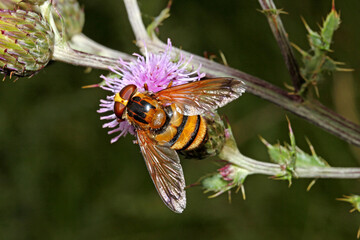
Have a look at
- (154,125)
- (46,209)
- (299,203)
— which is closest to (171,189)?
(154,125)

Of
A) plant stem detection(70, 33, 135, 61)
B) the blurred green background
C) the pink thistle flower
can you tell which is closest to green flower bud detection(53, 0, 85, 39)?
plant stem detection(70, 33, 135, 61)

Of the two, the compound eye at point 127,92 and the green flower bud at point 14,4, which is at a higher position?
the green flower bud at point 14,4

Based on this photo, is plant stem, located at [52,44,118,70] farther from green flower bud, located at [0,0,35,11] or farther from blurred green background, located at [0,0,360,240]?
blurred green background, located at [0,0,360,240]

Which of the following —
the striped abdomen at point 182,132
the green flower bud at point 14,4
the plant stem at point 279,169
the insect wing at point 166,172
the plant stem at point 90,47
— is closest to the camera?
the insect wing at point 166,172

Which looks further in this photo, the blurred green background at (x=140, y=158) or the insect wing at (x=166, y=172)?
the blurred green background at (x=140, y=158)

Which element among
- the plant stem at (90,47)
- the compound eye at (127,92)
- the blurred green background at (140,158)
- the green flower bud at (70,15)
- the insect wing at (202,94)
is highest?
the green flower bud at (70,15)

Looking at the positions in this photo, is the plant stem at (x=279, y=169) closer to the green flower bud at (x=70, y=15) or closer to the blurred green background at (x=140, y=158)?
the green flower bud at (x=70, y=15)

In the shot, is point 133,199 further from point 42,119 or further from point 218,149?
point 218,149

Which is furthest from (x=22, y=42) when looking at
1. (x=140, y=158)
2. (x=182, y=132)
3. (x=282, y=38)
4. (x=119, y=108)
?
(x=140, y=158)

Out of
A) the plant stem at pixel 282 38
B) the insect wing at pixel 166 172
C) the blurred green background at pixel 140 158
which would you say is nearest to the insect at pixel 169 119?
the insect wing at pixel 166 172
